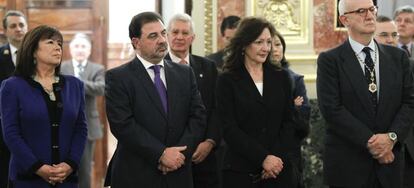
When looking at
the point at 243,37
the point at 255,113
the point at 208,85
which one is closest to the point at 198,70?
the point at 208,85

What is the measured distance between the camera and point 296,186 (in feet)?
12.1

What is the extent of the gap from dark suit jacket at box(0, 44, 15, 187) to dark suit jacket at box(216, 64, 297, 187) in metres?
1.56

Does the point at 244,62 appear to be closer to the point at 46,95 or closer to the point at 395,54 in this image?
the point at 395,54

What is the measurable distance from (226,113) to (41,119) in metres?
0.97

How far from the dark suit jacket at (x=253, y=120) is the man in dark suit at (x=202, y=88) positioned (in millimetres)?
214

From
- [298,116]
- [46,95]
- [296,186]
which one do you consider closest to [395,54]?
[298,116]

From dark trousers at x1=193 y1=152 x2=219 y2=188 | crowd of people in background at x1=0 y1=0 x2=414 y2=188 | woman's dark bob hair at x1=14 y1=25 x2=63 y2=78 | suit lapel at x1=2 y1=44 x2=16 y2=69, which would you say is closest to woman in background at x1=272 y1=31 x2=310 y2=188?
crowd of people in background at x1=0 y1=0 x2=414 y2=188

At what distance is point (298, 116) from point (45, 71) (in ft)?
4.70

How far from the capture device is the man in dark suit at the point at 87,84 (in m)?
5.81

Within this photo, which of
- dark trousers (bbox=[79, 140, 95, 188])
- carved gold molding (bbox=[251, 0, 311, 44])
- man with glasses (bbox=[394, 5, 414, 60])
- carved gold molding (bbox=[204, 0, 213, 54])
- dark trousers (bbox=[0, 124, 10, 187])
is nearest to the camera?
dark trousers (bbox=[0, 124, 10, 187])

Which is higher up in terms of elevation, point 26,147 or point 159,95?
point 159,95

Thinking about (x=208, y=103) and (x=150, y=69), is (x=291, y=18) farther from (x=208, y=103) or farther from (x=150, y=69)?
(x=150, y=69)

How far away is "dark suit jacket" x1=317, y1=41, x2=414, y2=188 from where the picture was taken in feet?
11.5

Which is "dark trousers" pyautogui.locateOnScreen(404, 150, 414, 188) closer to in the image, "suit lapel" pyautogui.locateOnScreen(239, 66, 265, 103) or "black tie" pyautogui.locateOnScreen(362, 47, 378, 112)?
"black tie" pyautogui.locateOnScreen(362, 47, 378, 112)
